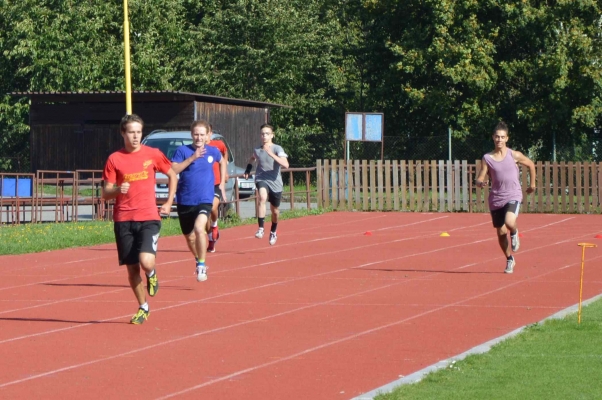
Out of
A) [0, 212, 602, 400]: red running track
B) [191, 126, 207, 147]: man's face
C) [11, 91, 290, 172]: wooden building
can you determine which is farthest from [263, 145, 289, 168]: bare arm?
[11, 91, 290, 172]: wooden building

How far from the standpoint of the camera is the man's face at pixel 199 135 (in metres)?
12.7

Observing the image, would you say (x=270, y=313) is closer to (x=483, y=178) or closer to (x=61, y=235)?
(x=483, y=178)

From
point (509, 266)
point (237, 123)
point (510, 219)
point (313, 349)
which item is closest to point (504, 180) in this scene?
point (510, 219)

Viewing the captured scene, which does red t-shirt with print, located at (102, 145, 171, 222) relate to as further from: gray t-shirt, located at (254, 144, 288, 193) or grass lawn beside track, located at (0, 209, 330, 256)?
grass lawn beside track, located at (0, 209, 330, 256)

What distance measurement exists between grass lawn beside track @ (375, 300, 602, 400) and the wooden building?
2766 cm

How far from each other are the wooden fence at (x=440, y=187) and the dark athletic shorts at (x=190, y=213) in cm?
1511

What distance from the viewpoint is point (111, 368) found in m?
8.24

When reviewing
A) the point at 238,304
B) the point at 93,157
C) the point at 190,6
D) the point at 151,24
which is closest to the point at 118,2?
the point at 151,24

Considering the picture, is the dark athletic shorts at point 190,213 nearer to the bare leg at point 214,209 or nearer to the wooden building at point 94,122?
the bare leg at point 214,209

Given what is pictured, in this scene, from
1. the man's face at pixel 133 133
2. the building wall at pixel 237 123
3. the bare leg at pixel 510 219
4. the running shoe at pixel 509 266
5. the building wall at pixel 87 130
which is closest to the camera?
the man's face at pixel 133 133

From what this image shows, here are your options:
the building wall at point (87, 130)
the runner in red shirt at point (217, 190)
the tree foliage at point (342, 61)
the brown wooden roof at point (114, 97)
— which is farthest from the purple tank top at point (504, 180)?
the building wall at point (87, 130)

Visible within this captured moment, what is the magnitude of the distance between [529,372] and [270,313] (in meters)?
3.95

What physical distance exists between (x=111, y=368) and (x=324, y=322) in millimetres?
2717

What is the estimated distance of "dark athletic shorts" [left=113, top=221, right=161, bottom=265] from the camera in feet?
33.0
